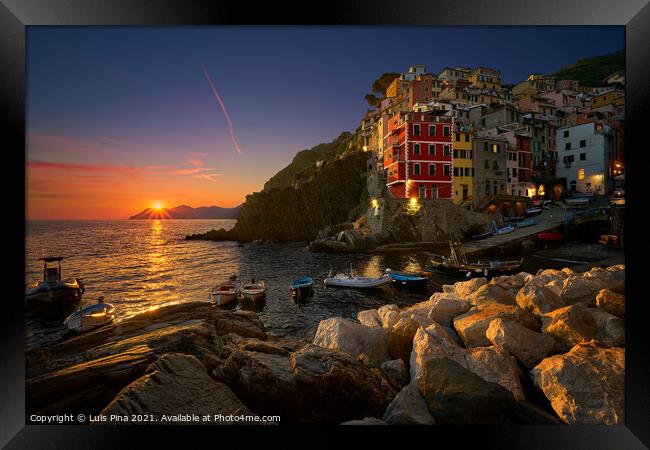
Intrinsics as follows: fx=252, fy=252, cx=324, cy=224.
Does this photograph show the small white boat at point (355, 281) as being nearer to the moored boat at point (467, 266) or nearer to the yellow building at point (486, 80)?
the moored boat at point (467, 266)

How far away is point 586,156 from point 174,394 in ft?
24.4

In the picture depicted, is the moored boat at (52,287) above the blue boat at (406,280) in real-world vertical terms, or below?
above

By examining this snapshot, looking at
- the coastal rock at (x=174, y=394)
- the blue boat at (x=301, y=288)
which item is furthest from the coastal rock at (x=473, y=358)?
the blue boat at (x=301, y=288)

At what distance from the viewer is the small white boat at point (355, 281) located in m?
5.24

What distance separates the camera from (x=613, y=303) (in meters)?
3.17

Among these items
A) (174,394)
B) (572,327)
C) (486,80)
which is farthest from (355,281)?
(486,80)

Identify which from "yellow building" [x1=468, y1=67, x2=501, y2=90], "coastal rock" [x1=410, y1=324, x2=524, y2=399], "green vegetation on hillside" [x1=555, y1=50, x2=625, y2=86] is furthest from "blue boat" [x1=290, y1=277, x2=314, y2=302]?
"green vegetation on hillside" [x1=555, y1=50, x2=625, y2=86]

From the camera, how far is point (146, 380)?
2.51 m

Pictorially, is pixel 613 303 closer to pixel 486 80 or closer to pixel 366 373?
pixel 366 373

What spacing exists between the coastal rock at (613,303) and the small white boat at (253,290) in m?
5.30
